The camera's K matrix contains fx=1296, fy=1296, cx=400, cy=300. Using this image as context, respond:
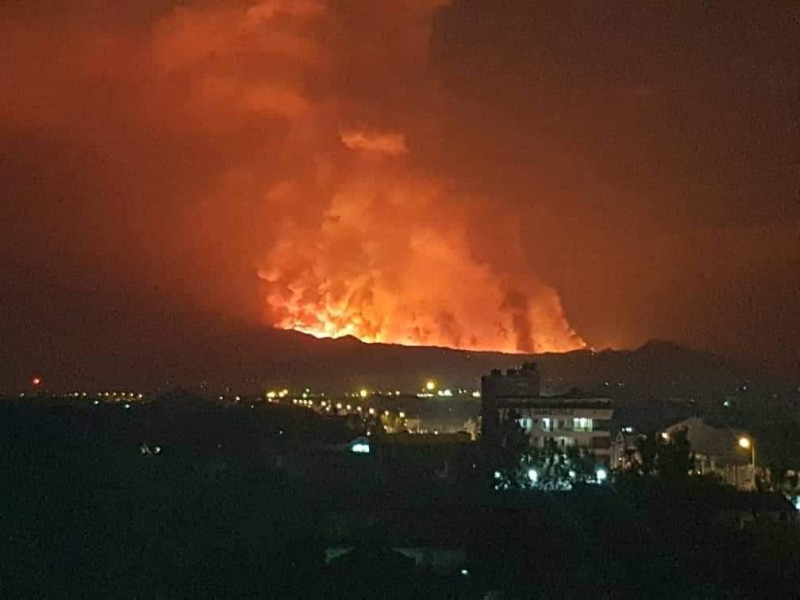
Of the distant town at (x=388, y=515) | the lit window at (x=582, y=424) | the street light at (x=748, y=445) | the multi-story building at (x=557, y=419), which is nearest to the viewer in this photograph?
the distant town at (x=388, y=515)

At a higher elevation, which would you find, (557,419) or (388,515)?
(557,419)

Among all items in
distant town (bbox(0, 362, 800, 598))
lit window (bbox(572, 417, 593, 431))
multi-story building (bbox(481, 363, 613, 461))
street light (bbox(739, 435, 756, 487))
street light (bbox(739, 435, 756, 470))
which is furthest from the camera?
lit window (bbox(572, 417, 593, 431))

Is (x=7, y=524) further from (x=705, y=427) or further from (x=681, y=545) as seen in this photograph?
(x=705, y=427)

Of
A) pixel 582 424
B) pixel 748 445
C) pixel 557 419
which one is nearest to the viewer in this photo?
pixel 748 445

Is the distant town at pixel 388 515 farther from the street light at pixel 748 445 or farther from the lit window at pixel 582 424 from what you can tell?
the lit window at pixel 582 424

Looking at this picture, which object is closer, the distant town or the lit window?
the distant town

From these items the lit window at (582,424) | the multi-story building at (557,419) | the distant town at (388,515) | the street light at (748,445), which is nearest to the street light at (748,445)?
the street light at (748,445)

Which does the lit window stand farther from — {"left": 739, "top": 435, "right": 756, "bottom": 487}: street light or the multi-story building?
{"left": 739, "top": 435, "right": 756, "bottom": 487}: street light

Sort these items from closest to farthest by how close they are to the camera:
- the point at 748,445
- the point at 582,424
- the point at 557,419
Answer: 1. the point at 748,445
2. the point at 582,424
3. the point at 557,419

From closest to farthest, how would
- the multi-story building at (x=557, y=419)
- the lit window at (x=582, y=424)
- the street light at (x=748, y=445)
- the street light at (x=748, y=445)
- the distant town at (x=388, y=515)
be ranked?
1. the distant town at (x=388, y=515)
2. the street light at (x=748, y=445)
3. the street light at (x=748, y=445)
4. the multi-story building at (x=557, y=419)
5. the lit window at (x=582, y=424)

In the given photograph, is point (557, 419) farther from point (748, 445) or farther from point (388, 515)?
point (388, 515)

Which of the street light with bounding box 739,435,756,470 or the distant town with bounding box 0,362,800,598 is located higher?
the street light with bounding box 739,435,756,470

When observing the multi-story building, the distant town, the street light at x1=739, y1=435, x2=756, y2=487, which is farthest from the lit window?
the distant town

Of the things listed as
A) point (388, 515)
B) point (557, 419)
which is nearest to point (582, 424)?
point (557, 419)
